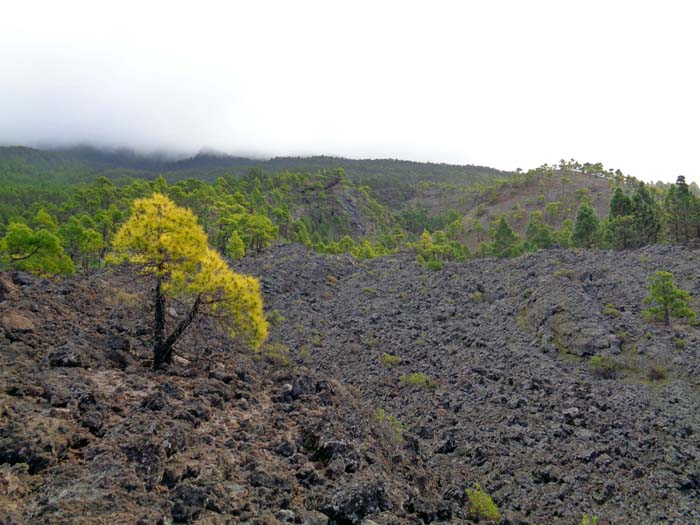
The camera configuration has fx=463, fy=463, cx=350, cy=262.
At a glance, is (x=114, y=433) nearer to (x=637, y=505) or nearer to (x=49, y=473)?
(x=49, y=473)

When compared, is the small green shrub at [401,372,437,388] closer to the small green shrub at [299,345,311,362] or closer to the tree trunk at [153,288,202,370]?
the small green shrub at [299,345,311,362]

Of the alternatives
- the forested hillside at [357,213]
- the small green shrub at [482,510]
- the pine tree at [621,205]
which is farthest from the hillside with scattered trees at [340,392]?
the pine tree at [621,205]

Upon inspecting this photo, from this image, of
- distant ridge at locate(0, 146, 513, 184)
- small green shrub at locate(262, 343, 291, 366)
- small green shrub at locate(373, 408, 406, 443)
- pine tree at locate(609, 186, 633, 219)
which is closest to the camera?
small green shrub at locate(373, 408, 406, 443)

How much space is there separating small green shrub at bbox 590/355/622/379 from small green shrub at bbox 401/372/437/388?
7109 millimetres

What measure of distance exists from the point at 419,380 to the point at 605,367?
8.18 metres

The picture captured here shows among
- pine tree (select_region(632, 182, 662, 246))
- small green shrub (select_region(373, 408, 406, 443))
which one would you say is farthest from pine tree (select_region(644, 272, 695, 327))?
pine tree (select_region(632, 182, 662, 246))

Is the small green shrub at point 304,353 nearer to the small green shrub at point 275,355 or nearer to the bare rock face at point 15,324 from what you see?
the small green shrub at point 275,355

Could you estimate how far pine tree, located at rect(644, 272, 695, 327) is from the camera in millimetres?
22531

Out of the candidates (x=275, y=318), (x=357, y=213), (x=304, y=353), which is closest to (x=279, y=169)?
(x=357, y=213)

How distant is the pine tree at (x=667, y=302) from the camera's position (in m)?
22.5

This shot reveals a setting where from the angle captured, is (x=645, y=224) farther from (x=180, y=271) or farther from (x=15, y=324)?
(x=15, y=324)

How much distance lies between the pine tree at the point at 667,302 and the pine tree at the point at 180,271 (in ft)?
64.7

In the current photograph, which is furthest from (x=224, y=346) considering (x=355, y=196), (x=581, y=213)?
(x=355, y=196)

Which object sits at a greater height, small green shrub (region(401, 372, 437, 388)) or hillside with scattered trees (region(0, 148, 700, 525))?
hillside with scattered trees (region(0, 148, 700, 525))
